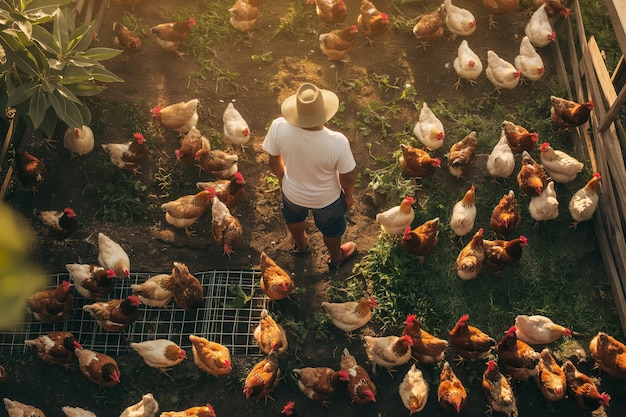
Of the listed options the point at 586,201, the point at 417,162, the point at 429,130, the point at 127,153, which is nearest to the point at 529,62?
the point at 429,130

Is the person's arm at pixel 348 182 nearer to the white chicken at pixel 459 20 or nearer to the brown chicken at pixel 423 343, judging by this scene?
the brown chicken at pixel 423 343

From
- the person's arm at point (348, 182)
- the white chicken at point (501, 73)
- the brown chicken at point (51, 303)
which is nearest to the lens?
the person's arm at point (348, 182)

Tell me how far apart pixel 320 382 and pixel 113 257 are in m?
2.63

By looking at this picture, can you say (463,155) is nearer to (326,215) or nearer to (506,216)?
(506,216)

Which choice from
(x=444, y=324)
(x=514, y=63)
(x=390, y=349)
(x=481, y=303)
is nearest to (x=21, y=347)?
(x=390, y=349)

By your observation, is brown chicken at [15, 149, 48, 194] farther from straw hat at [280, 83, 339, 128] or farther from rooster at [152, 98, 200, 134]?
straw hat at [280, 83, 339, 128]

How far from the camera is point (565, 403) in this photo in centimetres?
634

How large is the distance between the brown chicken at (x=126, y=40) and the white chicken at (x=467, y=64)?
433 centimetres

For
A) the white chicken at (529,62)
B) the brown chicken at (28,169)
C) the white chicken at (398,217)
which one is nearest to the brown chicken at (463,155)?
the white chicken at (398,217)

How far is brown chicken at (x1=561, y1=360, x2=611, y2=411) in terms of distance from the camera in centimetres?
602

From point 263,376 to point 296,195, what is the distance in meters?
1.82

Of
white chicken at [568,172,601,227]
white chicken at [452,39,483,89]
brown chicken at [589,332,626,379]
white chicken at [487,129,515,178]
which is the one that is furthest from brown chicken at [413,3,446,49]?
brown chicken at [589,332,626,379]

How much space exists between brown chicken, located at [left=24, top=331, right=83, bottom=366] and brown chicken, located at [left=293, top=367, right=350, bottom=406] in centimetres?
227

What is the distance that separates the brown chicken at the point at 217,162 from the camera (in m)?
7.28
